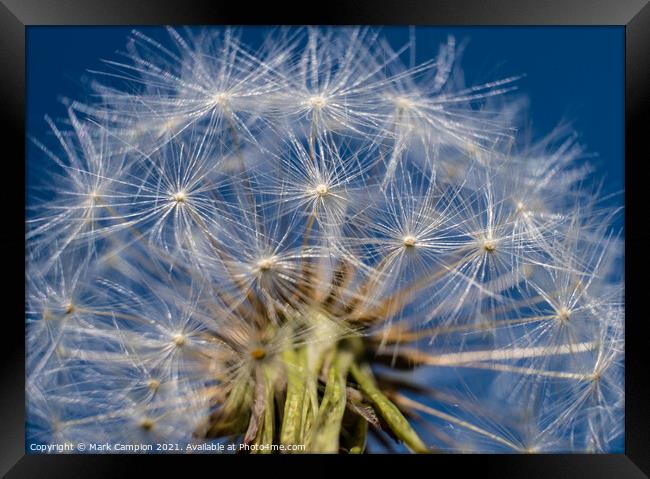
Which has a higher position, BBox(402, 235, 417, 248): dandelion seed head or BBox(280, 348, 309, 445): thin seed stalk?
BBox(402, 235, 417, 248): dandelion seed head

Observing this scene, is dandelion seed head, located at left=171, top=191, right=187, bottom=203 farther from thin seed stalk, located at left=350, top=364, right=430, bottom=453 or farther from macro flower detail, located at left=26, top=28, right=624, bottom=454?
thin seed stalk, located at left=350, top=364, right=430, bottom=453

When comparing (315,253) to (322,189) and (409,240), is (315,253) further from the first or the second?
(409,240)

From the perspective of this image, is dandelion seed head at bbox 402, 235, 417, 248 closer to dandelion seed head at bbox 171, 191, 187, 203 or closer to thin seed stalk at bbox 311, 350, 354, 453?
thin seed stalk at bbox 311, 350, 354, 453

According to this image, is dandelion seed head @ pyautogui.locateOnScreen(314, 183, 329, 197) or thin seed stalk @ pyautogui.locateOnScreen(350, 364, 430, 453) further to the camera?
dandelion seed head @ pyautogui.locateOnScreen(314, 183, 329, 197)

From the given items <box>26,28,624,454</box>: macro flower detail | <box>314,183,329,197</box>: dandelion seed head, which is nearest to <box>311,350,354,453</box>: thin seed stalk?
<box>26,28,624,454</box>: macro flower detail
